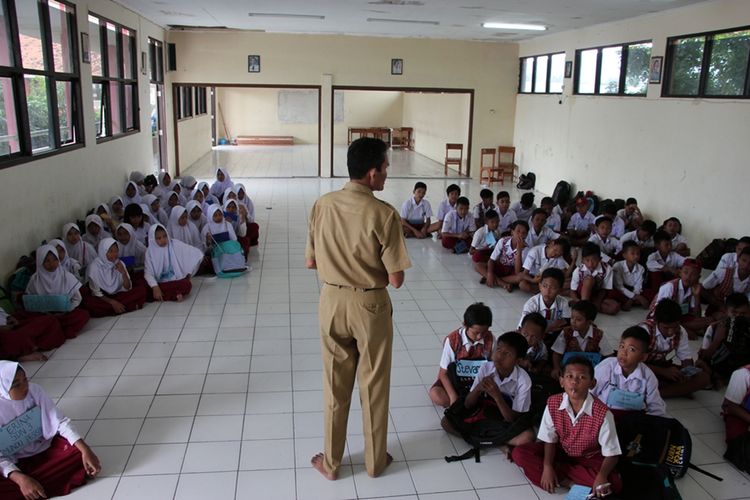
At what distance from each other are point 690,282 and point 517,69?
983 centimetres

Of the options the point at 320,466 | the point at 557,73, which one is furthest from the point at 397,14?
the point at 320,466

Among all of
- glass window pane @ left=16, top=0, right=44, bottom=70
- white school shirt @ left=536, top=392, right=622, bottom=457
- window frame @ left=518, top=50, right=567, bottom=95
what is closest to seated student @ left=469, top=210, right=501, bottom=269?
white school shirt @ left=536, top=392, right=622, bottom=457

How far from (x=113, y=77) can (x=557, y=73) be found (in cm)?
814

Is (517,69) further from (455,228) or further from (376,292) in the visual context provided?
(376,292)

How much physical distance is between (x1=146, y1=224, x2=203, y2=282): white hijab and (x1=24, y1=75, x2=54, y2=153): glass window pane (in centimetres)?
154

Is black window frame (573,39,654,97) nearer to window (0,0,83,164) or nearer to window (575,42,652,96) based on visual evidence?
window (575,42,652,96)

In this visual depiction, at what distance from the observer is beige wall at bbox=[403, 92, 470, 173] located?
1530 centimetres

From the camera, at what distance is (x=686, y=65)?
7879mm

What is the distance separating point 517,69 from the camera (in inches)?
537

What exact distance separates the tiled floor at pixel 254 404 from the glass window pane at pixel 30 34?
271 centimetres

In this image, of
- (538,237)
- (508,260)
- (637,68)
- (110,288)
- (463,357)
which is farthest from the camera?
(637,68)

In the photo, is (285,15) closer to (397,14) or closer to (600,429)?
(397,14)

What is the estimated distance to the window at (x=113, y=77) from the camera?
8.11 metres

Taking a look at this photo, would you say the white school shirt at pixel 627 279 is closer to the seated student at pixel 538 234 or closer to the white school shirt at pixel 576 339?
the seated student at pixel 538 234
